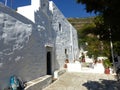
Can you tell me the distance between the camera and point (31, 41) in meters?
10.4

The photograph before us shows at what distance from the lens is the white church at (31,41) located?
7859 millimetres

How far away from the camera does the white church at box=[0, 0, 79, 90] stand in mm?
7859

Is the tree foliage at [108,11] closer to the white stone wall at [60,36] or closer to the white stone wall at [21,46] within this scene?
the white stone wall at [21,46]

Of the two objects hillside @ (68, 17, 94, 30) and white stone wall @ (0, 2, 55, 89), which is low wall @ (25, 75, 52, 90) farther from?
hillside @ (68, 17, 94, 30)

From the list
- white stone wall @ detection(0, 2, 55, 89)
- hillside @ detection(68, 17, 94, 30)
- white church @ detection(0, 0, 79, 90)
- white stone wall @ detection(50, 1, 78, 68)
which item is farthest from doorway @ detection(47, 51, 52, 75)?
hillside @ detection(68, 17, 94, 30)

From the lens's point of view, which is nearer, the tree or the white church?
the tree

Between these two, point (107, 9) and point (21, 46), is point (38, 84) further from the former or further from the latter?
point (107, 9)

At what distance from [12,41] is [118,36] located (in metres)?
5.19

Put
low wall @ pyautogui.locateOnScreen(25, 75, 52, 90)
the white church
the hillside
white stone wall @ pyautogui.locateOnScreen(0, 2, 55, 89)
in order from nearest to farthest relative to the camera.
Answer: white stone wall @ pyautogui.locateOnScreen(0, 2, 55, 89)
the white church
low wall @ pyautogui.locateOnScreen(25, 75, 52, 90)
the hillside

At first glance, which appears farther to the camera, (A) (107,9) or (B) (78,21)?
(B) (78,21)

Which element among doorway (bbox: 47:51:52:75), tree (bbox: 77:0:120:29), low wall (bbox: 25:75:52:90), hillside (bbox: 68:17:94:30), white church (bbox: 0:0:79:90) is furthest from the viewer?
hillside (bbox: 68:17:94:30)

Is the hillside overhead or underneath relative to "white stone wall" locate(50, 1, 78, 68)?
overhead

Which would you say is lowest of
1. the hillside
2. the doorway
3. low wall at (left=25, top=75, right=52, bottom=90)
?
low wall at (left=25, top=75, right=52, bottom=90)

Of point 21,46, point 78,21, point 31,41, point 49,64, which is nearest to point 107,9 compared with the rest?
point 21,46
